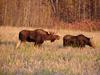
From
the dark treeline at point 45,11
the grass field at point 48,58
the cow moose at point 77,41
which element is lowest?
the grass field at point 48,58

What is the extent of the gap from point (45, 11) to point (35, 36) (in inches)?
9.2

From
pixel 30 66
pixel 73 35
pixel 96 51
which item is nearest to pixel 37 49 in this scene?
pixel 30 66

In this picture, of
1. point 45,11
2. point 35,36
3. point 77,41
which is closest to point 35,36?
point 35,36

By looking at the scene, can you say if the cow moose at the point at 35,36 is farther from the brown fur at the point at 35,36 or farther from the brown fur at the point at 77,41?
the brown fur at the point at 77,41

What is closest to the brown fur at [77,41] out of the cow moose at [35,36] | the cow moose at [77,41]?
the cow moose at [77,41]

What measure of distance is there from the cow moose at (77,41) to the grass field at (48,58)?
3 cm

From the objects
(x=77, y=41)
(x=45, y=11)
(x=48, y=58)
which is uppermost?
(x=45, y=11)

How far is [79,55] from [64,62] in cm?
13

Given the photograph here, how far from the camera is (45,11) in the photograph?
2.69m

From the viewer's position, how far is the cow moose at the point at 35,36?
2646mm

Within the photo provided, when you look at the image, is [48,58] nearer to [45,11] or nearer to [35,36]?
[35,36]

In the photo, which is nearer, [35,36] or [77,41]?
[77,41]

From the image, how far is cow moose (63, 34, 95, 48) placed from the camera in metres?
2.52

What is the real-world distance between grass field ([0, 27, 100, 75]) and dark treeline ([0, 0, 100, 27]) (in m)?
0.10
